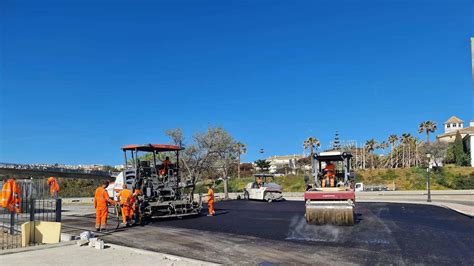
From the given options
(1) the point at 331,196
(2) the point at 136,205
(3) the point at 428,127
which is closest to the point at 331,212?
(1) the point at 331,196

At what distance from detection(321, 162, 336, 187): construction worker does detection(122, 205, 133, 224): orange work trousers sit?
6610 mm

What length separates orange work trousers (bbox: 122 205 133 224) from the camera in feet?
46.9

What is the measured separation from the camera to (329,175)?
15023mm

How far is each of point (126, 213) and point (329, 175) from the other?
275 inches

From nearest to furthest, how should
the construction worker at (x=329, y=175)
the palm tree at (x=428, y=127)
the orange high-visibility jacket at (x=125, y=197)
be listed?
the orange high-visibility jacket at (x=125, y=197), the construction worker at (x=329, y=175), the palm tree at (x=428, y=127)

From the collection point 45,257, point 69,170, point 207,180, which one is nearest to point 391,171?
point 207,180

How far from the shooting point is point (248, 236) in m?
11.7

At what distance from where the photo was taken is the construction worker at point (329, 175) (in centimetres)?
1480

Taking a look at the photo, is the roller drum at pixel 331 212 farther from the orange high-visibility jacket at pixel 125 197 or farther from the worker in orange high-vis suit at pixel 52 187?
the worker in orange high-vis suit at pixel 52 187

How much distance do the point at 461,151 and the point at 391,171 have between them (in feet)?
57.0

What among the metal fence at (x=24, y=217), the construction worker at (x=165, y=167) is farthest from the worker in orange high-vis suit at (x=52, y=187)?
the construction worker at (x=165, y=167)

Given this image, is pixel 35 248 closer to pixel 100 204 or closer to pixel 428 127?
pixel 100 204

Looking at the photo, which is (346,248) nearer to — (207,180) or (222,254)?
(222,254)

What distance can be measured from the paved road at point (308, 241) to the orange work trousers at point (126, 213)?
707 mm
